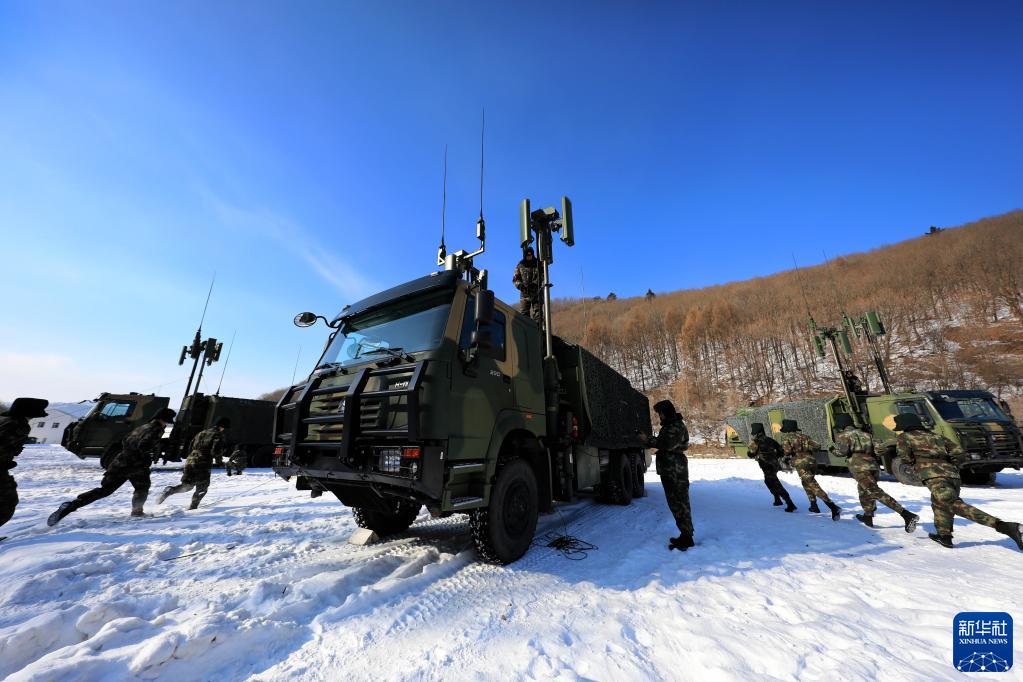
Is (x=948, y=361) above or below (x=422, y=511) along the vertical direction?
above

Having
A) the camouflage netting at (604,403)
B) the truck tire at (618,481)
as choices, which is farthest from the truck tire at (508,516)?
the truck tire at (618,481)

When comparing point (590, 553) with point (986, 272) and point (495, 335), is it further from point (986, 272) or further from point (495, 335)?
point (986, 272)

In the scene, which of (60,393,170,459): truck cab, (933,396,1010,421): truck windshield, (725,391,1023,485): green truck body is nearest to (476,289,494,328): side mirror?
(725,391,1023,485): green truck body

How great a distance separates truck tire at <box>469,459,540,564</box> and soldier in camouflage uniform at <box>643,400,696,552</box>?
1643 mm

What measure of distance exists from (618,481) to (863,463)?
386 centimetres

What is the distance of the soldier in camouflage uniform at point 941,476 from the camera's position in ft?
15.1

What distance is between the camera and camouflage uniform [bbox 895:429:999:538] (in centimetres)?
470

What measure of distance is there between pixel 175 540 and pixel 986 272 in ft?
211

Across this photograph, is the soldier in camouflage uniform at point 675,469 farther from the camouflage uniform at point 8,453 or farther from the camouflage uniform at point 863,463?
the camouflage uniform at point 8,453

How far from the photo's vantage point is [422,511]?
7137mm

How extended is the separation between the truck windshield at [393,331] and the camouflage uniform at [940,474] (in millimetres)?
6317

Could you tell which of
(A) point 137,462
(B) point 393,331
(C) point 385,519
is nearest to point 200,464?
(A) point 137,462

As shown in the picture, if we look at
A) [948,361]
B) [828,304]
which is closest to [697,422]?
[948,361]

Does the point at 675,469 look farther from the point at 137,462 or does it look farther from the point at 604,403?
the point at 137,462
